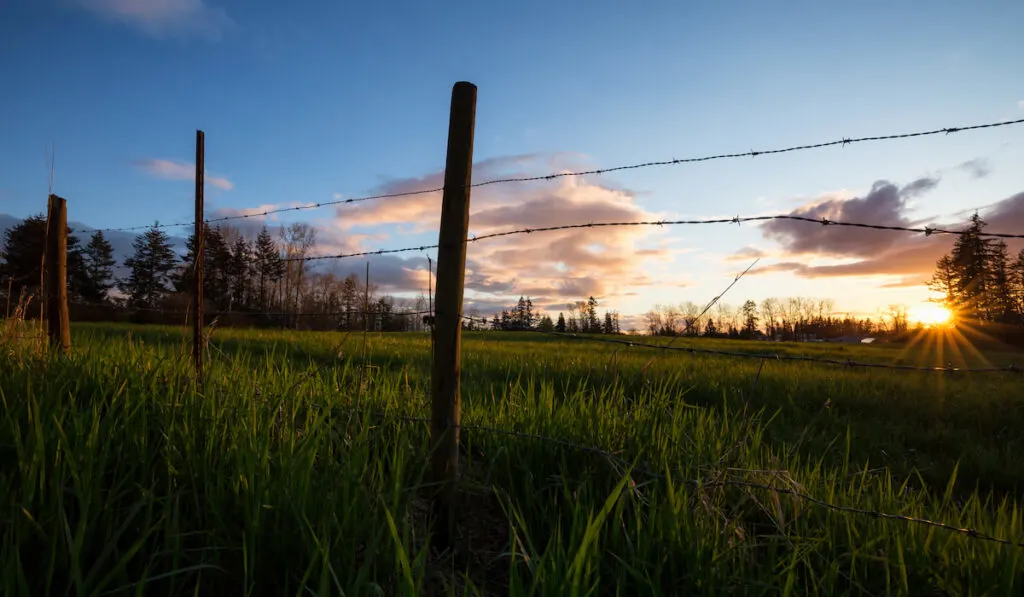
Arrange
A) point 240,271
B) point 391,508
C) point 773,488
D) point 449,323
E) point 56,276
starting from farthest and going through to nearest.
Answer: point 240,271 → point 56,276 → point 449,323 → point 773,488 → point 391,508

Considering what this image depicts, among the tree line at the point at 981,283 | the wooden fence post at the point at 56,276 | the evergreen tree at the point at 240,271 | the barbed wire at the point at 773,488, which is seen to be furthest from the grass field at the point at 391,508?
the evergreen tree at the point at 240,271

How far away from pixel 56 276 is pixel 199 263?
2.55 m

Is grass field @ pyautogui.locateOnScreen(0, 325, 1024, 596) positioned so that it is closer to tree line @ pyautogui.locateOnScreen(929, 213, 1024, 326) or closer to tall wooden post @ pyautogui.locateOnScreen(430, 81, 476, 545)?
tall wooden post @ pyautogui.locateOnScreen(430, 81, 476, 545)

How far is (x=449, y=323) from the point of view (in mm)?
2949

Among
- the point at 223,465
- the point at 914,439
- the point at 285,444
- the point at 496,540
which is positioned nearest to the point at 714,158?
the point at 496,540

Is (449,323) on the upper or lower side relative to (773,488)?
upper

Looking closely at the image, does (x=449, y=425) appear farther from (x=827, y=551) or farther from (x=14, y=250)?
(x=14, y=250)

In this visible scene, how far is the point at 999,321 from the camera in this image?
39.3 metres

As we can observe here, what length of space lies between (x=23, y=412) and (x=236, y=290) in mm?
67953

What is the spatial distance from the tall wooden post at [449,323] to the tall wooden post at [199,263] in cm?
268

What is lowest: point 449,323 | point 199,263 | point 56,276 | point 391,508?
point 391,508

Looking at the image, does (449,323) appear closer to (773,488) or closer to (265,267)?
(773,488)

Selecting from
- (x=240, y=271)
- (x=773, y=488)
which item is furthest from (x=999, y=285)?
(x=240, y=271)

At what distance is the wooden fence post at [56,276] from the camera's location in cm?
593
